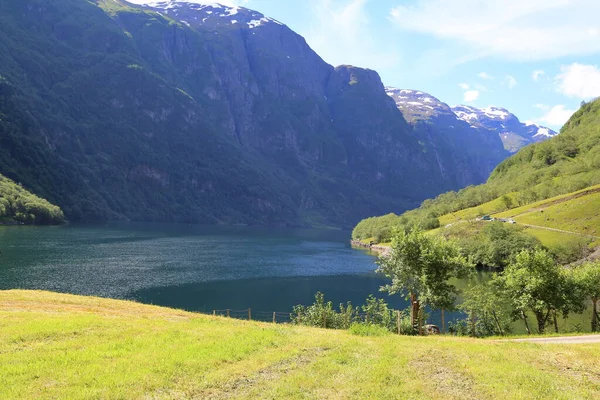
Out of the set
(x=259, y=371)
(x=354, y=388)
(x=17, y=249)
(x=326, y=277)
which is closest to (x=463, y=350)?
(x=354, y=388)

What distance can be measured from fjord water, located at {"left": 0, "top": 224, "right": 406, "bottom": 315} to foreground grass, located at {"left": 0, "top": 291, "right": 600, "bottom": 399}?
58.5 metres

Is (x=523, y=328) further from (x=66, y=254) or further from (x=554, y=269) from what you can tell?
(x=66, y=254)

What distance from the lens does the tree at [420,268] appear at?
45.6 m

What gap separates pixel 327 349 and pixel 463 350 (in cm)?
781

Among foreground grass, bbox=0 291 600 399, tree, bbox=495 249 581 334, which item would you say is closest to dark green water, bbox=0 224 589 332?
tree, bbox=495 249 581 334

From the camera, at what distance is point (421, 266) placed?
4656cm

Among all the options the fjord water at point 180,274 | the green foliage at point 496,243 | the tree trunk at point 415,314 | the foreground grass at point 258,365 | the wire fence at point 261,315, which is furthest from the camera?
the green foliage at point 496,243

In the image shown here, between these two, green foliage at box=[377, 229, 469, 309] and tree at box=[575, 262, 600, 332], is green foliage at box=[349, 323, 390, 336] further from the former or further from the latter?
tree at box=[575, 262, 600, 332]

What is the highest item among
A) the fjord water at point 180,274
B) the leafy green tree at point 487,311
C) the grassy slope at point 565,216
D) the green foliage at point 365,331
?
the grassy slope at point 565,216

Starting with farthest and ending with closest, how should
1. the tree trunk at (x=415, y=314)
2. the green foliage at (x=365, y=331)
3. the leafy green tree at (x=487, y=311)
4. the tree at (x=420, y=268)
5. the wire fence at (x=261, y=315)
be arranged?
the wire fence at (x=261, y=315) < the leafy green tree at (x=487, y=311) < the tree at (x=420, y=268) < the tree trunk at (x=415, y=314) < the green foliage at (x=365, y=331)

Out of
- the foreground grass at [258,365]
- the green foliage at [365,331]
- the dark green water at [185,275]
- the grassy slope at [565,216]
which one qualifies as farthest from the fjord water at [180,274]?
the grassy slope at [565,216]

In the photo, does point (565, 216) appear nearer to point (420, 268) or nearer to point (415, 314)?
point (420, 268)

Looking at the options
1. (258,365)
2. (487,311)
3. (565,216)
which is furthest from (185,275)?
(565,216)

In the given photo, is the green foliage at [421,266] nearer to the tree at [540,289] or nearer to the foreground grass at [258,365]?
the tree at [540,289]
